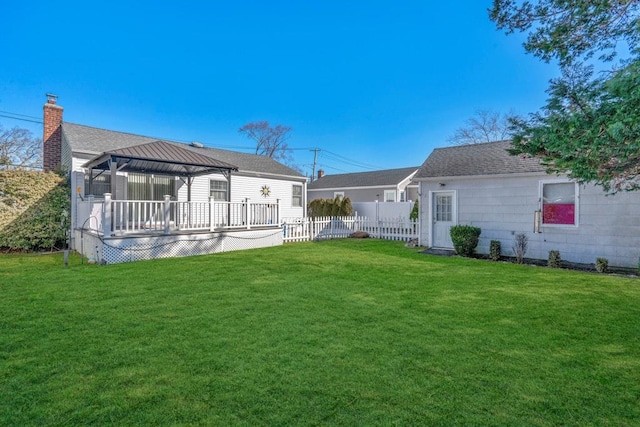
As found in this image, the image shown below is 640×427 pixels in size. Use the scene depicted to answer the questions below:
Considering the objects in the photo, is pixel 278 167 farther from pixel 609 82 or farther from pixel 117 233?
pixel 609 82

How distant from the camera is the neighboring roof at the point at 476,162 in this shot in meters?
9.75

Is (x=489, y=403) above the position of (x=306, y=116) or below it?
below

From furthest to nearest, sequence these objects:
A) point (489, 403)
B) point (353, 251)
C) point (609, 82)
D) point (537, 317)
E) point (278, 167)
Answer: point (278, 167) < point (353, 251) < point (537, 317) < point (609, 82) < point (489, 403)

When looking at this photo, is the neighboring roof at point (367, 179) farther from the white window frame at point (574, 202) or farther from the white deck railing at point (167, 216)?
the white window frame at point (574, 202)

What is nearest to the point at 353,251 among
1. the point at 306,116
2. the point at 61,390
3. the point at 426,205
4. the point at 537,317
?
the point at 426,205

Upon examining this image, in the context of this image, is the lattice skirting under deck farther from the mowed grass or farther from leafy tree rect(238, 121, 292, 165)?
leafy tree rect(238, 121, 292, 165)

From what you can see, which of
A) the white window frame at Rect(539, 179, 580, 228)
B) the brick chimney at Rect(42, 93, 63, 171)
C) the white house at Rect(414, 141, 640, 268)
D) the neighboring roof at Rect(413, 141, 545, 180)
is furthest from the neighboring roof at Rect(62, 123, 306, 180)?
the white window frame at Rect(539, 179, 580, 228)

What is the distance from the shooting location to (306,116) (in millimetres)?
28812

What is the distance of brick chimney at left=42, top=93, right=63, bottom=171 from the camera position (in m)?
12.1

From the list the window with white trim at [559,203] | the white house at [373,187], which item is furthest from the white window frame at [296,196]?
the window with white trim at [559,203]

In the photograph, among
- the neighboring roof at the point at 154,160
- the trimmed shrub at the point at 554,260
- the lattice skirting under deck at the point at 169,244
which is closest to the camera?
the lattice skirting under deck at the point at 169,244

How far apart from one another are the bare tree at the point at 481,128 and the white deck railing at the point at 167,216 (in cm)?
2413

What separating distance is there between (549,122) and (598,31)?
142 centimetres

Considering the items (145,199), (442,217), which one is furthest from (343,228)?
(145,199)
